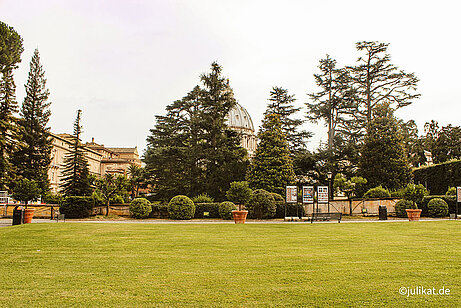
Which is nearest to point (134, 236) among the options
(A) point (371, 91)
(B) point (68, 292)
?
(B) point (68, 292)

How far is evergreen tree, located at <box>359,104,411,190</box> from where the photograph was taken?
3234 centimetres

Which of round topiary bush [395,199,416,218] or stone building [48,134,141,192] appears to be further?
stone building [48,134,141,192]

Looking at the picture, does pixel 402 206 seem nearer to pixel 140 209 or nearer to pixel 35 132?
pixel 140 209

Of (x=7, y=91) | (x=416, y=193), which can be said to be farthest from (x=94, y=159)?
(x=416, y=193)

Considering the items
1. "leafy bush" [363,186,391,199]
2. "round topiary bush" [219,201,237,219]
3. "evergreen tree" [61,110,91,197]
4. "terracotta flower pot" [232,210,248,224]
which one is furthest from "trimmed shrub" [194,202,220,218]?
"evergreen tree" [61,110,91,197]

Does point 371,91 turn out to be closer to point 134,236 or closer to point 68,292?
point 134,236

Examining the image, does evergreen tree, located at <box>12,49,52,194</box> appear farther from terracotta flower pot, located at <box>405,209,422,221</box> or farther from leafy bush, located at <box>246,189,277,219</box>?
terracotta flower pot, located at <box>405,209,422,221</box>

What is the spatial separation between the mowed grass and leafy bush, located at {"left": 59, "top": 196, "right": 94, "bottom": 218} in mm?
13585

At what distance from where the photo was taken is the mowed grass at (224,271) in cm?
561

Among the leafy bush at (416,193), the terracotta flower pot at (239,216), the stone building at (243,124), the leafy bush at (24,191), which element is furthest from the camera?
the stone building at (243,124)

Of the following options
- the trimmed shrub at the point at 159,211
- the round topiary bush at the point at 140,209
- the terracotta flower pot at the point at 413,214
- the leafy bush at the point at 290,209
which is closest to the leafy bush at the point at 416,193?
the terracotta flower pot at the point at 413,214

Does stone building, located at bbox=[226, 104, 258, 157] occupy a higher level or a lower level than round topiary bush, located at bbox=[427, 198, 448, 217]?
higher

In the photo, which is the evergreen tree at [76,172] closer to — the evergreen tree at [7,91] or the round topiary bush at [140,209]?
the evergreen tree at [7,91]

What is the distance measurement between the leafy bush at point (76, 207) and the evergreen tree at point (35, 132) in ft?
73.3
